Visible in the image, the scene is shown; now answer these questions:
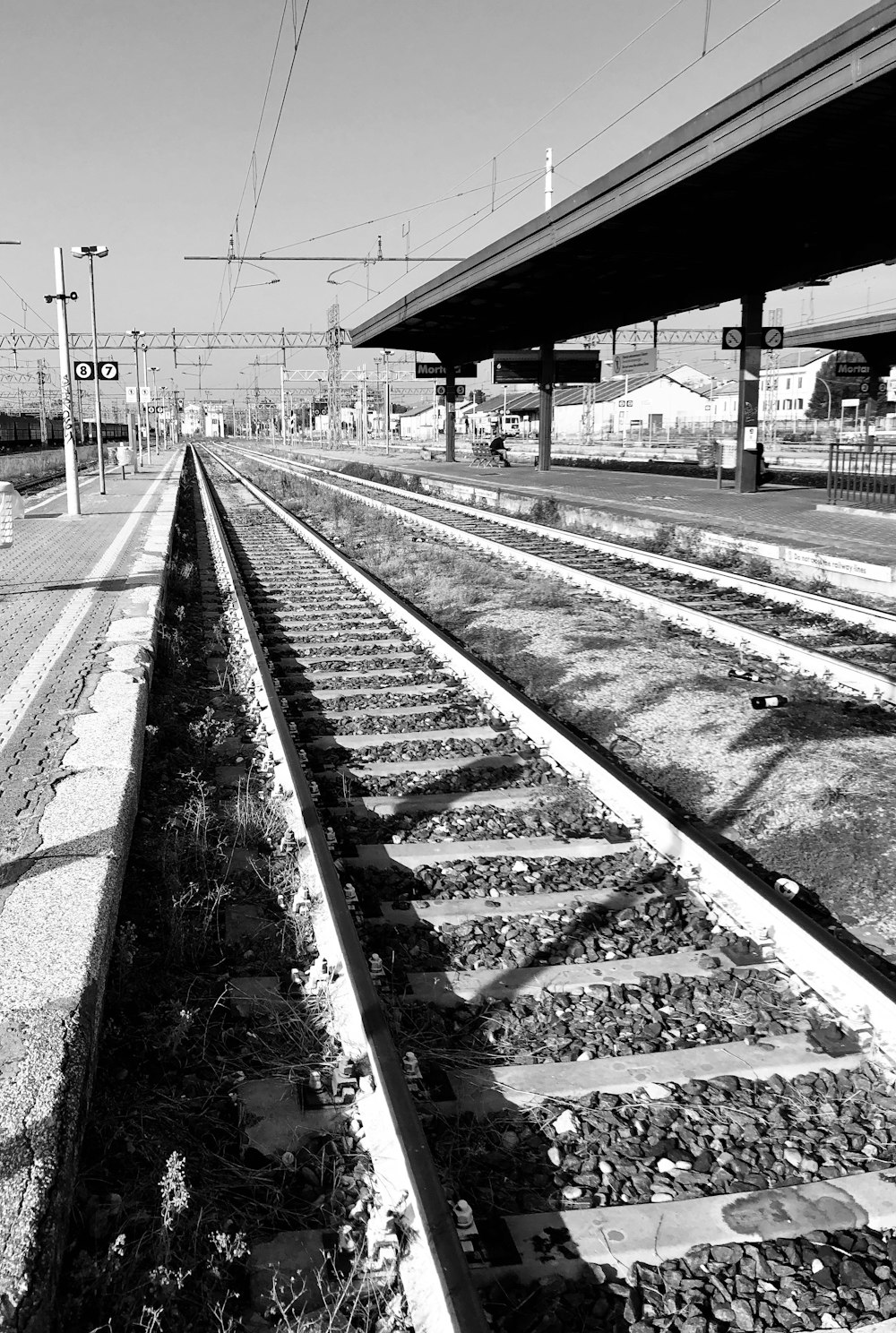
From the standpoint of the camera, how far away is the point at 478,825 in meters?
5.21

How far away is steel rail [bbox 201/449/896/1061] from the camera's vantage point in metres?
3.44


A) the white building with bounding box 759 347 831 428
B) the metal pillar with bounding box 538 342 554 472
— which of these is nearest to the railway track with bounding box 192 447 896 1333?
the metal pillar with bounding box 538 342 554 472

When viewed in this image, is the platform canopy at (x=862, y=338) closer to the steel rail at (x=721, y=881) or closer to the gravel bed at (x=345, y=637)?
the gravel bed at (x=345, y=637)

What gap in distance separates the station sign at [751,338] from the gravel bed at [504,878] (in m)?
19.9

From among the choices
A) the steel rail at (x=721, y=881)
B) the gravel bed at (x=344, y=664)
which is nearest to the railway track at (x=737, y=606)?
the steel rail at (x=721, y=881)

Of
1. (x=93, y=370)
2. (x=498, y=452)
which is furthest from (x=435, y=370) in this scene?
(x=93, y=370)

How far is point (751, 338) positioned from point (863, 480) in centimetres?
494

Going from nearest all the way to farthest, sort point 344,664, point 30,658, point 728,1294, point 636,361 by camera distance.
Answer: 1. point 728,1294
2. point 30,658
3. point 344,664
4. point 636,361

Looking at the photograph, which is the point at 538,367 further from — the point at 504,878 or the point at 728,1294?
the point at 728,1294

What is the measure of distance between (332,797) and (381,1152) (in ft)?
9.70

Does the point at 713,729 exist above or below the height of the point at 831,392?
below

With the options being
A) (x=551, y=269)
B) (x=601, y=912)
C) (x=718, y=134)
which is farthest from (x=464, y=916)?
(x=551, y=269)

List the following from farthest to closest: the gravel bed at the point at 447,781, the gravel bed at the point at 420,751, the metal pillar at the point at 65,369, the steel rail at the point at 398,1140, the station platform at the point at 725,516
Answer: the metal pillar at the point at 65,369 < the station platform at the point at 725,516 < the gravel bed at the point at 420,751 < the gravel bed at the point at 447,781 < the steel rail at the point at 398,1140

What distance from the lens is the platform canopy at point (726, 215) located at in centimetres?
1305
